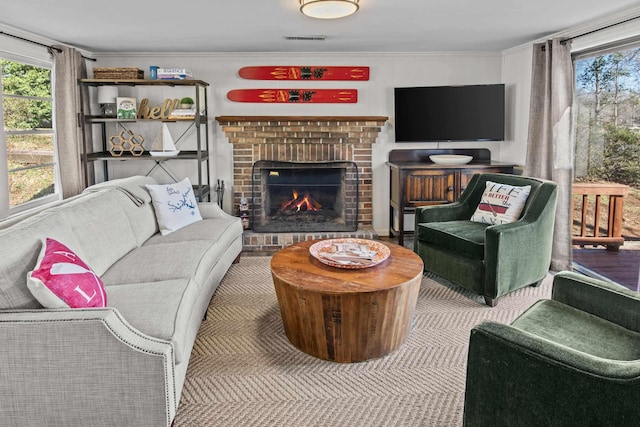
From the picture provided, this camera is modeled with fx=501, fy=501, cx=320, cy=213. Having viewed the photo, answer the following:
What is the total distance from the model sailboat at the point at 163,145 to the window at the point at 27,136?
926mm

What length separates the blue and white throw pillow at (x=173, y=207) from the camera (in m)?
3.86

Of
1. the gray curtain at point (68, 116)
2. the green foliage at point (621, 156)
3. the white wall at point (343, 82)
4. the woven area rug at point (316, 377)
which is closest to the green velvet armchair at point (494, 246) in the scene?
the woven area rug at point (316, 377)

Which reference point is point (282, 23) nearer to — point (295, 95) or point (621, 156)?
point (295, 95)

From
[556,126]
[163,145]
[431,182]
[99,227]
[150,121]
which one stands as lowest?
[99,227]

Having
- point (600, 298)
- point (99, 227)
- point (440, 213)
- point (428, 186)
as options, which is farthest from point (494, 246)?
point (99, 227)

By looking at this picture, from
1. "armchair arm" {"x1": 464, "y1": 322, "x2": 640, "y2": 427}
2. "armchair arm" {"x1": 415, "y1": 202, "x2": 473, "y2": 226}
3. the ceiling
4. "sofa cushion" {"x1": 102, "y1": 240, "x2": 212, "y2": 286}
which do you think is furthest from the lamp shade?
"armchair arm" {"x1": 464, "y1": 322, "x2": 640, "y2": 427}

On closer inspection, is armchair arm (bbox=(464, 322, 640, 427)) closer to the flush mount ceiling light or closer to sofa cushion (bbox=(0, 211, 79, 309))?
sofa cushion (bbox=(0, 211, 79, 309))

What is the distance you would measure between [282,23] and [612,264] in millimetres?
3489

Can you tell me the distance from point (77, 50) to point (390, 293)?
3.97 metres

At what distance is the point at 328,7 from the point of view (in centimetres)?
301

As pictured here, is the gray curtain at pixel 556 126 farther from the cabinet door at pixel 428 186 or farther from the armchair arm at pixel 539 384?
the armchair arm at pixel 539 384

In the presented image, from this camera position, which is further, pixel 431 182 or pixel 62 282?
pixel 431 182

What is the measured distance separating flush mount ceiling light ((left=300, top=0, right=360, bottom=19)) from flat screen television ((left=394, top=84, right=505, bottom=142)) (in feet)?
7.42

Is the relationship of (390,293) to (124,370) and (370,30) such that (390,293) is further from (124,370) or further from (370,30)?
(370,30)
